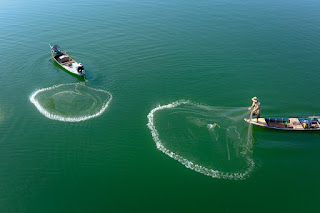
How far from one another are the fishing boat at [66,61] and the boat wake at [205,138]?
10223 millimetres

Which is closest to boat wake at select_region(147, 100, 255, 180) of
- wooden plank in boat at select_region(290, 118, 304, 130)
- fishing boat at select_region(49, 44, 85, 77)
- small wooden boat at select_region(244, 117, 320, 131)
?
small wooden boat at select_region(244, 117, 320, 131)

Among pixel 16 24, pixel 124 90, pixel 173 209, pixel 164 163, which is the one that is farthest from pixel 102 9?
pixel 173 209

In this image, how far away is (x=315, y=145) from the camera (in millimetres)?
19984

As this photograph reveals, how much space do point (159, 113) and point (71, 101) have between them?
28.9 ft

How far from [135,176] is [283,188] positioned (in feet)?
33.9

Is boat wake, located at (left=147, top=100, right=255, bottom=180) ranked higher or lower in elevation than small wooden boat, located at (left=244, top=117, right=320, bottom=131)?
lower

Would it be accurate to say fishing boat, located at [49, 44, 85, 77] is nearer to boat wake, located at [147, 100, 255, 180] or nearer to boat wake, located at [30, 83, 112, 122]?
boat wake, located at [30, 83, 112, 122]

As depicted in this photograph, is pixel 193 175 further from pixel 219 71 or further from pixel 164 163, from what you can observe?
pixel 219 71

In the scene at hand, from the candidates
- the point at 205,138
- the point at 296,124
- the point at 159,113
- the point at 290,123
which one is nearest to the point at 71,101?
the point at 159,113

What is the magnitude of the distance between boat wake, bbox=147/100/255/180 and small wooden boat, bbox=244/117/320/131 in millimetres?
1547

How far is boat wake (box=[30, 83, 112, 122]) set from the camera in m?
22.7

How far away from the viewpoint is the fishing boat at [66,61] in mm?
27216

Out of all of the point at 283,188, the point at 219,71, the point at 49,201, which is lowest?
the point at 49,201

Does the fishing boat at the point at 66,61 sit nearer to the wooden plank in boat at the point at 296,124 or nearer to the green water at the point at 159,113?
the green water at the point at 159,113
